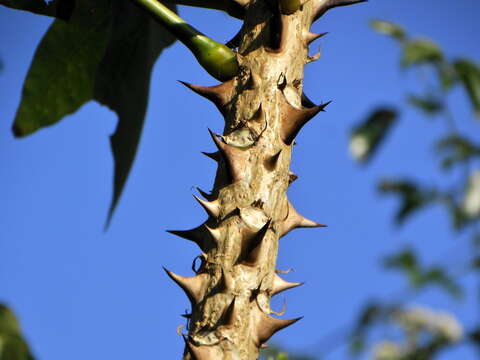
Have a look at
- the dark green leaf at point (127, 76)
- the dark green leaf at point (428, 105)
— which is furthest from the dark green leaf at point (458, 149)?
the dark green leaf at point (127, 76)

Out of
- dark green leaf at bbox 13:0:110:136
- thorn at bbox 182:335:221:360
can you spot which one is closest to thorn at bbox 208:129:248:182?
thorn at bbox 182:335:221:360

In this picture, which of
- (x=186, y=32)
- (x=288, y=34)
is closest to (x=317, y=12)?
(x=288, y=34)

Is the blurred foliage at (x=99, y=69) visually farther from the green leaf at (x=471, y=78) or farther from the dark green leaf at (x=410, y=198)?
the dark green leaf at (x=410, y=198)

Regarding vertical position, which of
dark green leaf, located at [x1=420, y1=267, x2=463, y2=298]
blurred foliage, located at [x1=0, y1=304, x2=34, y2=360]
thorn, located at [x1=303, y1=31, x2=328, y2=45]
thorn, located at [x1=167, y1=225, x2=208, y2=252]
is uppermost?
dark green leaf, located at [x1=420, y1=267, x2=463, y2=298]

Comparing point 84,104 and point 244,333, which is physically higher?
point 84,104

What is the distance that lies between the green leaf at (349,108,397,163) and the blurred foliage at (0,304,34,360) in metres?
2.20

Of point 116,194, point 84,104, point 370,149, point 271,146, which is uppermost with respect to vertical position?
point 370,149

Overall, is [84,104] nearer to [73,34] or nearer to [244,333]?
[73,34]

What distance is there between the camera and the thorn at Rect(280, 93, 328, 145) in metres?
0.94

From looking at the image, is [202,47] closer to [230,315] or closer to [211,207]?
[211,207]

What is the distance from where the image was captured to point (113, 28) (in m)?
1.43

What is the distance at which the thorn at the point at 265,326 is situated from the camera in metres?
0.84

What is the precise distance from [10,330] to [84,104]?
2.18 feet

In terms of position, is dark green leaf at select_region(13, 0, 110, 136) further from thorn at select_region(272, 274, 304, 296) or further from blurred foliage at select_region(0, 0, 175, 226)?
thorn at select_region(272, 274, 304, 296)
